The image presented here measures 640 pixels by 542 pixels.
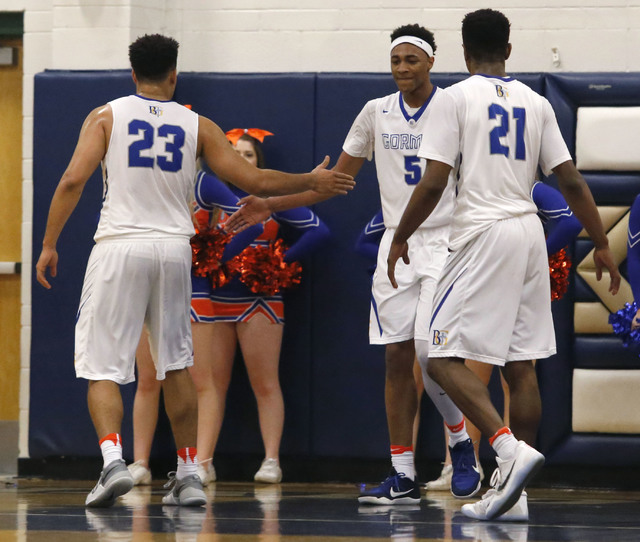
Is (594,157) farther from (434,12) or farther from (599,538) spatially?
(599,538)

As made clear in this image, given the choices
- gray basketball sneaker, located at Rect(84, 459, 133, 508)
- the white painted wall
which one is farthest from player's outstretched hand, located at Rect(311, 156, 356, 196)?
the white painted wall

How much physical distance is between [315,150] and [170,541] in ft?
12.5

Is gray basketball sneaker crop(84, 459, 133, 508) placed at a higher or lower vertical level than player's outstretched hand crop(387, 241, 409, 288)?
lower

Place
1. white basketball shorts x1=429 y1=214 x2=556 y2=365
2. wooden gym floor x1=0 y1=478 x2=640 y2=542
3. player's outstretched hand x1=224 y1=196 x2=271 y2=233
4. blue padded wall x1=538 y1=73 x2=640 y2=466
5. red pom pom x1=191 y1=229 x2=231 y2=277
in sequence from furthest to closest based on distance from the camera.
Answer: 1. blue padded wall x1=538 y1=73 x2=640 y2=466
2. red pom pom x1=191 y1=229 x2=231 y2=277
3. player's outstretched hand x1=224 y1=196 x2=271 y2=233
4. white basketball shorts x1=429 y1=214 x2=556 y2=365
5. wooden gym floor x1=0 y1=478 x2=640 y2=542

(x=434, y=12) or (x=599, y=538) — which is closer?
(x=599, y=538)

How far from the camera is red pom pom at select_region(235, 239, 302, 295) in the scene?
24.1 ft

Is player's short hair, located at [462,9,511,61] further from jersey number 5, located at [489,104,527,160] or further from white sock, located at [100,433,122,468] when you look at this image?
white sock, located at [100,433,122,468]

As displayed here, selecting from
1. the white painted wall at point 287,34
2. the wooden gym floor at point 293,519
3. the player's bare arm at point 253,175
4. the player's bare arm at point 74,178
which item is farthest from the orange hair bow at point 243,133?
the wooden gym floor at point 293,519

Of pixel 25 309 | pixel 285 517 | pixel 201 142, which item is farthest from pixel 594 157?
pixel 25 309

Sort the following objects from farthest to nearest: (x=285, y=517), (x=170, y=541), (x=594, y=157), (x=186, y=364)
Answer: (x=594, y=157) < (x=186, y=364) < (x=285, y=517) < (x=170, y=541)

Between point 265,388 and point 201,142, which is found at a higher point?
point 201,142

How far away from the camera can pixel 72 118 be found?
25.5 ft

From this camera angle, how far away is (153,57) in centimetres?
569

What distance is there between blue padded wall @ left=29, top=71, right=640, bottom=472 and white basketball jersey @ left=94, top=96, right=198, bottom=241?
81.8 inches
